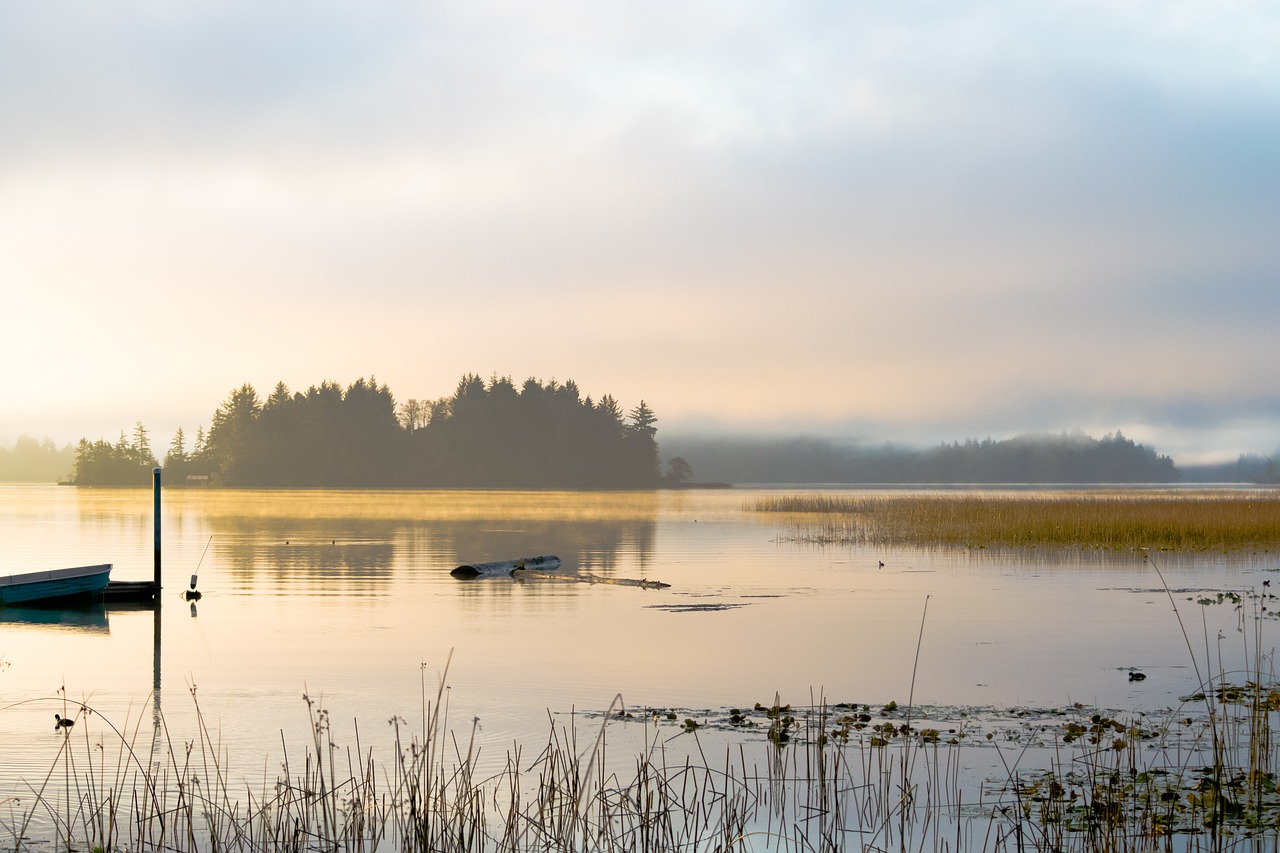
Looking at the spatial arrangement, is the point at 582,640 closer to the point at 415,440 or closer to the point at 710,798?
the point at 710,798

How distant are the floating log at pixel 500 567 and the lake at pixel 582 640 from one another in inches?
20.4

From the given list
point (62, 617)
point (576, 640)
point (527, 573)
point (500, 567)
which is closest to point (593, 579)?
point (527, 573)

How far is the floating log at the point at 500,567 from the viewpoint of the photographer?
33.5m

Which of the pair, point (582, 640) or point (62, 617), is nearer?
point (582, 640)

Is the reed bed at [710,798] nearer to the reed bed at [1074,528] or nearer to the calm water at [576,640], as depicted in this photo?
the calm water at [576,640]

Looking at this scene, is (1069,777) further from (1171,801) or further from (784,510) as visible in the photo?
(784,510)

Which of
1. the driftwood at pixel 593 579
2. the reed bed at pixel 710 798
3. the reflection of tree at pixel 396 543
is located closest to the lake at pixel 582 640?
the reflection of tree at pixel 396 543

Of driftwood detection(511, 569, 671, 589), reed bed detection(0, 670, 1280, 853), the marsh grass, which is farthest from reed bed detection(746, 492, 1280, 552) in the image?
reed bed detection(0, 670, 1280, 853)

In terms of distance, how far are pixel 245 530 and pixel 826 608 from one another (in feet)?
134

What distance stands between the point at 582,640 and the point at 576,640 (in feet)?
0.34

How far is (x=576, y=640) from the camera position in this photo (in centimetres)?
2167

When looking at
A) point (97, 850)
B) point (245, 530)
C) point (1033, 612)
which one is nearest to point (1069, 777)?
point (97, 850)

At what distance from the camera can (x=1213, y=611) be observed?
25156mm

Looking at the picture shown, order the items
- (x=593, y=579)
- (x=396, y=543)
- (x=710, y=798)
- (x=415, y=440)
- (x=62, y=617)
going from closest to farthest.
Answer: (x=710, y=798), (x=62, y=617), (x=593, y=579), (x=396, y=543), (x=415, y=440)
